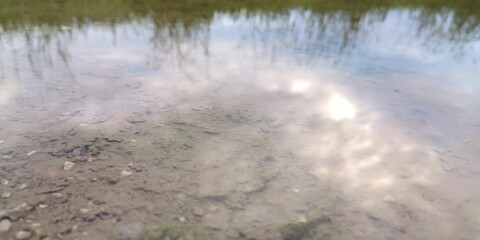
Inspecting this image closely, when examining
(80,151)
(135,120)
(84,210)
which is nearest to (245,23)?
(135,120)

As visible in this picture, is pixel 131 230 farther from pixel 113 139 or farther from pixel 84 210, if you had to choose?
pixel 113 139

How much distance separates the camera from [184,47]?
4254mm

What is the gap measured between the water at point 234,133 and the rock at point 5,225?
0.02m

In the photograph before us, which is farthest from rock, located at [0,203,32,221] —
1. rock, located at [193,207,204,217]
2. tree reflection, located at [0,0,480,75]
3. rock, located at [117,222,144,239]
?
tree reflection, located at [0,0,480,75]

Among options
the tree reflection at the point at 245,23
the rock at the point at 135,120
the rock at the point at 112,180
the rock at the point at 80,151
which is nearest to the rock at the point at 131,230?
the rock at the point at 112,180

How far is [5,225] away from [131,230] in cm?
64

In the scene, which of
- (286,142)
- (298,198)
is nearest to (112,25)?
(286,142)

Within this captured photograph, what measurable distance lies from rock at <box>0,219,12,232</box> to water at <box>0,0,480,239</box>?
20 millimetres

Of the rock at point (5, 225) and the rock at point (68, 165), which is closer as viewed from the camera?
the rock at point (5, 225)

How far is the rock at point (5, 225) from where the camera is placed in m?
1.66

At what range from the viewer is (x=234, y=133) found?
2.54 m

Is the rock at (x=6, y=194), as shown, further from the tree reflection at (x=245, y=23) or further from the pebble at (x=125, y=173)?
the tree reflection at (x=245, y=23)

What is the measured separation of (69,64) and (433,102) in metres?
3.74

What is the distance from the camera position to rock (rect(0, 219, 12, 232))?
5.45ft
